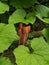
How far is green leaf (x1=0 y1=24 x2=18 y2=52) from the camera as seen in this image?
3.88 feet

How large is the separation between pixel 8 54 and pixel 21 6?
0.38m

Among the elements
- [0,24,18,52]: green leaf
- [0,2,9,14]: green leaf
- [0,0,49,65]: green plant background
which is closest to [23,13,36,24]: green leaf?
[0,0,49,65]: green plant background

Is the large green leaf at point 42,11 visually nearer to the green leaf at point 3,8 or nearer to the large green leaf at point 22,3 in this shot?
the large green leaf at point 22,3

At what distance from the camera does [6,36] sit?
3.99 ft

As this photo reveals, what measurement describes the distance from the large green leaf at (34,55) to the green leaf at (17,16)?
0.24 meters

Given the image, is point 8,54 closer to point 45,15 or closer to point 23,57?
point 23,57

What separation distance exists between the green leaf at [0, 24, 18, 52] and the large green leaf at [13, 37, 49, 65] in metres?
0.07

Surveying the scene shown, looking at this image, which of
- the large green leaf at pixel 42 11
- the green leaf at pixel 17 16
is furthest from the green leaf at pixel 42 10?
the green leaf at pixel 17 16

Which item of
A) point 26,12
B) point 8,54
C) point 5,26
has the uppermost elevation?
point 5,26

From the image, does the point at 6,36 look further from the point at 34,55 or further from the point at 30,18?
the point at 30,18

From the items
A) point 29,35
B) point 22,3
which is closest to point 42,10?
point 22,3

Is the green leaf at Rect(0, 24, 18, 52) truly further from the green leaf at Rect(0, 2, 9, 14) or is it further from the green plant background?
the green leaf at Rect(0, 2, 9, 14)

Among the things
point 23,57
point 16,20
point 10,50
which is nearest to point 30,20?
point 16,20

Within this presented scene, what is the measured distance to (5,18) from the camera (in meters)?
1.61
